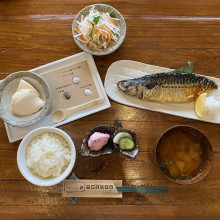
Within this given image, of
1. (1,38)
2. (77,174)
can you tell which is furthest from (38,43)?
(77,174)

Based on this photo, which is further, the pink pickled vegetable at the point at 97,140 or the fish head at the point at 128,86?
the fish head at the point at 128,86

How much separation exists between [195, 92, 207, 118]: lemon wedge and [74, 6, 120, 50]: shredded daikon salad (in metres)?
0.70

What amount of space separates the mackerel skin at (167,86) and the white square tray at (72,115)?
15 cm

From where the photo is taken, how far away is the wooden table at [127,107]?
1.57m

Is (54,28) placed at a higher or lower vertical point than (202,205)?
higher

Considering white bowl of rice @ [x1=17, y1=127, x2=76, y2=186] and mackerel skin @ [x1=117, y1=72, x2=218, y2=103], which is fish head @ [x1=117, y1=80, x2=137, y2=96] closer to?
mackerel skin @ [x1=117, y1=72, x2=218, y2=103]

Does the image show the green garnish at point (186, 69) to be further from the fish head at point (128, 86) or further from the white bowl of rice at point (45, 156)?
the white bowl of rice at point (45, 156)

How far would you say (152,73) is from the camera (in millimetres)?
1657

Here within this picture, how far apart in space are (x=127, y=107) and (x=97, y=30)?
22.3 inches

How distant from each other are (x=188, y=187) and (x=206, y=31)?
3.78 feet

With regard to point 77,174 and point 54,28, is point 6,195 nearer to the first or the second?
point 77,174

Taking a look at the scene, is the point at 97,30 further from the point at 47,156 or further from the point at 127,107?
the point at 47,156

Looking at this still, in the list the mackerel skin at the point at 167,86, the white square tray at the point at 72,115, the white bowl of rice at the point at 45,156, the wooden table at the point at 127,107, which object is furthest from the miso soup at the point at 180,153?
the white bowl of rice at the point at 45,156

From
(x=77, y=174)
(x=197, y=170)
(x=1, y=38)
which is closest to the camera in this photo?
(x=197, y=170)
